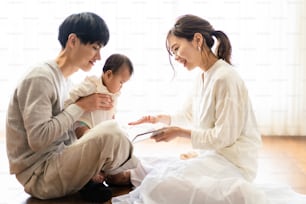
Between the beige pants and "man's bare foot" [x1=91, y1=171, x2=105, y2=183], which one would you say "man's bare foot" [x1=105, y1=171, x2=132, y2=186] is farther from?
the beige pants

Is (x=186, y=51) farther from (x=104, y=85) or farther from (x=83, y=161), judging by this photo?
(x=83, y=161)

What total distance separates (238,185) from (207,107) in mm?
342

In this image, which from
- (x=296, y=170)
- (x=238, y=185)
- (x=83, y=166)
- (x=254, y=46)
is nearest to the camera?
(x=238, y=185)

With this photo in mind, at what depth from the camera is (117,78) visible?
229 cm

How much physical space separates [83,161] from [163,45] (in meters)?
1.46

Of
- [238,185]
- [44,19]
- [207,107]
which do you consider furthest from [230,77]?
[44,19]

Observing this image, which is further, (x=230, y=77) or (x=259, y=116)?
(x=259, y=116)

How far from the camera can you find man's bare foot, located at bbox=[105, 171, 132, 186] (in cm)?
243

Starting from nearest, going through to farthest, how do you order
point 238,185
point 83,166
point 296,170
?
point 238,185 < point 83,166 < point 296,170

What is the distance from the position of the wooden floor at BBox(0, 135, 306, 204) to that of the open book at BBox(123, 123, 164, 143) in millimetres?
296

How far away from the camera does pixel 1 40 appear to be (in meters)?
3.50

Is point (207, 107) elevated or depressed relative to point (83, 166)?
elevated

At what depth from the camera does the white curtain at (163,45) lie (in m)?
3.40

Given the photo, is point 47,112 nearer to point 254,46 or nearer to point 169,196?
point 169,196
